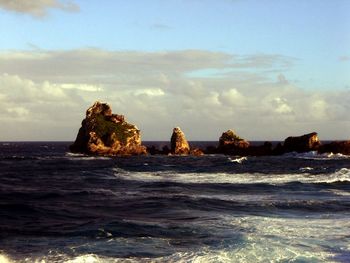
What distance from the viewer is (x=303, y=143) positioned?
450 ft

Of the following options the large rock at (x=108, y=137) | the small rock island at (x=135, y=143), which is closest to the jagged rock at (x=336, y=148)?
the small rock island at (x=135, y=143)

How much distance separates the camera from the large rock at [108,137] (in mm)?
141000

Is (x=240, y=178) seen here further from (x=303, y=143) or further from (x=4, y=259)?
(x=303, y=143)

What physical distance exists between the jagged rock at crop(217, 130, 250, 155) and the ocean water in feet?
277

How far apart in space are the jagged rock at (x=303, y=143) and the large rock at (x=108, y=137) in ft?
131

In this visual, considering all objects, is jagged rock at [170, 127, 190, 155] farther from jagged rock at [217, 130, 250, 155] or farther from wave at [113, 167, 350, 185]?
wave at [113, 167, 350, 185]

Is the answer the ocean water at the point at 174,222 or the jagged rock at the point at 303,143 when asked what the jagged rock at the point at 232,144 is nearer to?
the jagged rock at the point at 303,143

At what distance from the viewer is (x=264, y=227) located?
3153cm

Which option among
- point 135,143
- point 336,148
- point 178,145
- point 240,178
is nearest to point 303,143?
point 336,148

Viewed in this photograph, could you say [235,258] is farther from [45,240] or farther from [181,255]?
[45,240]

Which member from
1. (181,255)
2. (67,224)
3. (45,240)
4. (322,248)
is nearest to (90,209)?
(67,224)

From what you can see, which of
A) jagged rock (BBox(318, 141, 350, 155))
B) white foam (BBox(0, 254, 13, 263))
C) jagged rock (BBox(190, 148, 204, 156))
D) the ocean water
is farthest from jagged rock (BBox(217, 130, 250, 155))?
white foam (BBox(0, 254, 13, 263))

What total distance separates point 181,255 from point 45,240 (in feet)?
25.6

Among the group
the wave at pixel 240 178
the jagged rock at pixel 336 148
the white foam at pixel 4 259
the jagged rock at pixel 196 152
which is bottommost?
the white foam at pixel 4 259
